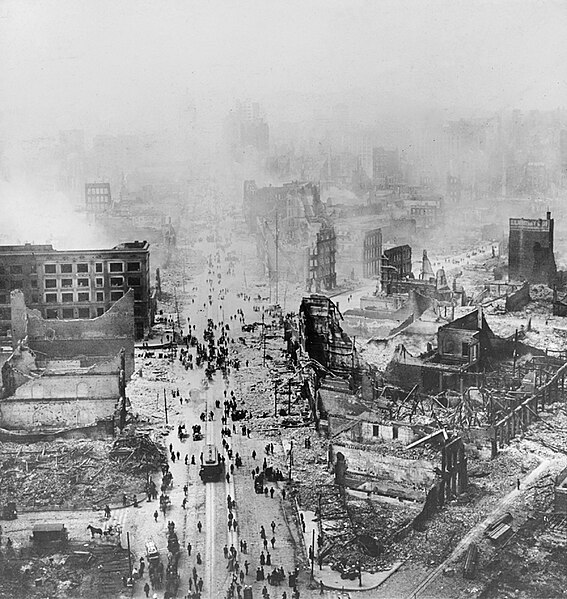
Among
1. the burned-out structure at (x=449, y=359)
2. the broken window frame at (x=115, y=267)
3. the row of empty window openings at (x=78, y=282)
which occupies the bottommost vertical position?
the burned-out structure at (x=449, y=359)

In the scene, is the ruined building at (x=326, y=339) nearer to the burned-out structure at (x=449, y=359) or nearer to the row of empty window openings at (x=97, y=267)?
the burned-out structure at (x=449, y=359)

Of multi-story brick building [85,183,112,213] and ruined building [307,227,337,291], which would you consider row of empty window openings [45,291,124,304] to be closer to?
ruined building [307,227,337,291]

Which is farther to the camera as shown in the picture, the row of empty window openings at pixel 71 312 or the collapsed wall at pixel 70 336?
the row of empty window openings at pixel 71 312

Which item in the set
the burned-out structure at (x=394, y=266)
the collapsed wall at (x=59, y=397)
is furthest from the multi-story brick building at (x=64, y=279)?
the burned-out structure at (x=394, y=266)

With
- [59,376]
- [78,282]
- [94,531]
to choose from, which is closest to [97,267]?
[78,282]

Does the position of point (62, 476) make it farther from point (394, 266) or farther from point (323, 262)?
point (323, 262)

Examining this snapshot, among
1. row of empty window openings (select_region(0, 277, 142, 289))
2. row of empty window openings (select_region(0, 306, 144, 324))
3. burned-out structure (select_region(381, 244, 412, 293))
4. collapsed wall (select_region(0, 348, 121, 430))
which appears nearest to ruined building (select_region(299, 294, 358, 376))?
collapsed wall (select_region(0, 348, 121, 430))
